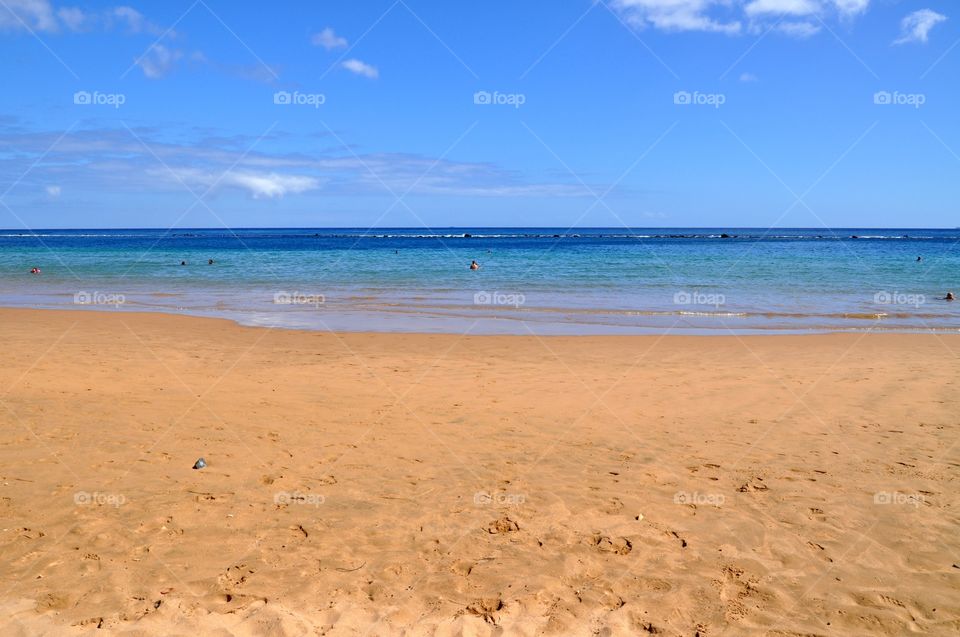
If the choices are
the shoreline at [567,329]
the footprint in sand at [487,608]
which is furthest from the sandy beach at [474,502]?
the shoreline at [567,329]

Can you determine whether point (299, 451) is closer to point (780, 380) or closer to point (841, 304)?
point (780, 380)

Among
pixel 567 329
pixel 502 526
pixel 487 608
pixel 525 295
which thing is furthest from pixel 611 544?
pixel 525 295

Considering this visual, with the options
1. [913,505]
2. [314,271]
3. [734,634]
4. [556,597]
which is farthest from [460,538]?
[314,271]

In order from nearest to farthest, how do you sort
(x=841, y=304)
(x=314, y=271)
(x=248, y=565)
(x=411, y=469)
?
(x=248, y=565) < (x=411, y=469) < (x=841, y=304) < (x=314, y=271)

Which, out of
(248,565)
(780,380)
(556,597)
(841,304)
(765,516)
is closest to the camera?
(556,597)

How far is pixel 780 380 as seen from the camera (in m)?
9.27

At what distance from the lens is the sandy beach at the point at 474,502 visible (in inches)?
148

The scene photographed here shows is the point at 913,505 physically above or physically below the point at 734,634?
above

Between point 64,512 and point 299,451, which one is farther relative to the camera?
point 299,451

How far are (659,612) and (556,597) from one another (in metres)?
0.57

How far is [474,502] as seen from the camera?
510 centimetres

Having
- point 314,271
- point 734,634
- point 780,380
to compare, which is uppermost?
point 314,271

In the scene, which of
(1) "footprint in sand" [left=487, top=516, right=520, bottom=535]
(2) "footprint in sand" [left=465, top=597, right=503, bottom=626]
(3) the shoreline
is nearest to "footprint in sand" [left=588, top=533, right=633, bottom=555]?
(1) "footprint in sand" [left=487, top=516, right=520, bottom=535]

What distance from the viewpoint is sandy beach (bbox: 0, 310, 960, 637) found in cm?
376
